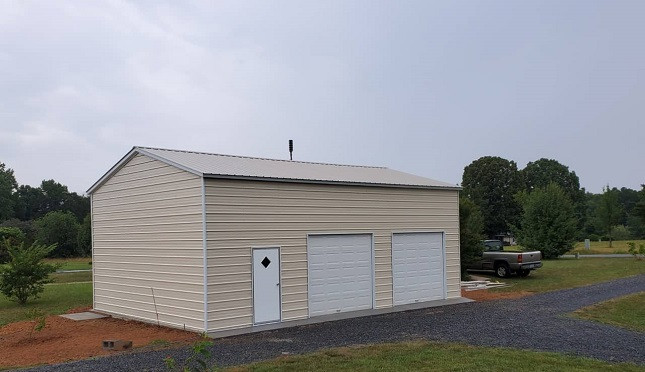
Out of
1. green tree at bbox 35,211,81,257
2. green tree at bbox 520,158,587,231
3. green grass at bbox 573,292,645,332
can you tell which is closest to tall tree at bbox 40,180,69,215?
green tree at bbox 35,211,81,257

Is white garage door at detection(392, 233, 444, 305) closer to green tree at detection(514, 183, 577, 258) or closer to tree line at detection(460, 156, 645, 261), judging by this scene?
tree line at detection(460, 156, 645, 261)

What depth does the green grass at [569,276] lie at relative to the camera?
20250 mm

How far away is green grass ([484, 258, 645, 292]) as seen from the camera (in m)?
20.2

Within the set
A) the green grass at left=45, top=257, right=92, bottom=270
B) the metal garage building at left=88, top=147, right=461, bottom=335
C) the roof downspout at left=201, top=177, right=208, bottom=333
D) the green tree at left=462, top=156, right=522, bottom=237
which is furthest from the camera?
the green tree at left=462, top=156, right=522, bottom=237

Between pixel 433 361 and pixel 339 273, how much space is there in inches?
241

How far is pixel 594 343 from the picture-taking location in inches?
400

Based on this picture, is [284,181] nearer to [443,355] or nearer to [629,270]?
[443,355]

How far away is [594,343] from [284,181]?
7.27 m

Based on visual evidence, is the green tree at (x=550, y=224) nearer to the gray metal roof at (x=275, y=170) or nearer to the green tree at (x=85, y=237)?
the gray metal roof at (x=275, y=170)

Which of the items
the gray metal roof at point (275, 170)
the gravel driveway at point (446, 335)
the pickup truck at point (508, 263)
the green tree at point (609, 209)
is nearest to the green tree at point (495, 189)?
the green tree at point (609, 209)

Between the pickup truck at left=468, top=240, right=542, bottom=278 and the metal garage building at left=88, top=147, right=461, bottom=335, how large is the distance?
6.33 meters

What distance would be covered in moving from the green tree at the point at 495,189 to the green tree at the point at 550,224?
2994 cm

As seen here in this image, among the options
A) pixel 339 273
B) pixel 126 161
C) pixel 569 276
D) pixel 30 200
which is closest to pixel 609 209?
pixel 569 276

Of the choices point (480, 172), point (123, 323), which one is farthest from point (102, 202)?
point (480, 172)
